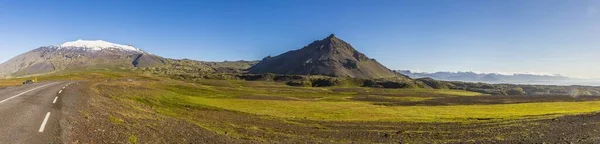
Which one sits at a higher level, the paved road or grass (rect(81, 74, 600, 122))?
the paved road

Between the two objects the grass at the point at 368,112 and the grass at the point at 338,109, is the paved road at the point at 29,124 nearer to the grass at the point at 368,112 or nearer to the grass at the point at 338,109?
the grass at the point at 338,109

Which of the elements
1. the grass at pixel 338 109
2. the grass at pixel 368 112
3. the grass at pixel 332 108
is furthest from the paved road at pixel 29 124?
the grass at pixel 368 112

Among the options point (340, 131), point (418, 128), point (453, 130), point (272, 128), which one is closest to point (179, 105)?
point (272, 128)

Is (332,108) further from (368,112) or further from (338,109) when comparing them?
(368,112)

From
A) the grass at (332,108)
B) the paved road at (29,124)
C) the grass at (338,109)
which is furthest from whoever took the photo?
the grass at (332,108)

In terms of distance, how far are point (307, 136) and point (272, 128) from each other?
21.1ft

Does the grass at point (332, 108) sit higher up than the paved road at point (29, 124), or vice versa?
the paved road at point (29, 124)

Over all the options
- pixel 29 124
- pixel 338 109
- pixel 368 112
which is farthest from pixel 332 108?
pixel 29 124

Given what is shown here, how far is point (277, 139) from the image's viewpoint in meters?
31.2

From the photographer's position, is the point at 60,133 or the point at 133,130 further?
the point at 133,130

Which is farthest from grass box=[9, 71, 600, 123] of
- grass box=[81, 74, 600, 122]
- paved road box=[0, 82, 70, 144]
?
paved road box=[0, 82, 70, 144]

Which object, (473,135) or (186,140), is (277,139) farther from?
(473,135)

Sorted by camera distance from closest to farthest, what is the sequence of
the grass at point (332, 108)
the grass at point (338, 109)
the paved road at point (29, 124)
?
the paved road at point (29, 124)
the grass at point (338, 109)
the grass at point (332, 108)

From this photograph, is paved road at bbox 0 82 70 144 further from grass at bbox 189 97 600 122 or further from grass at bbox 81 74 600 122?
grass at bbox 189 97 600 122
